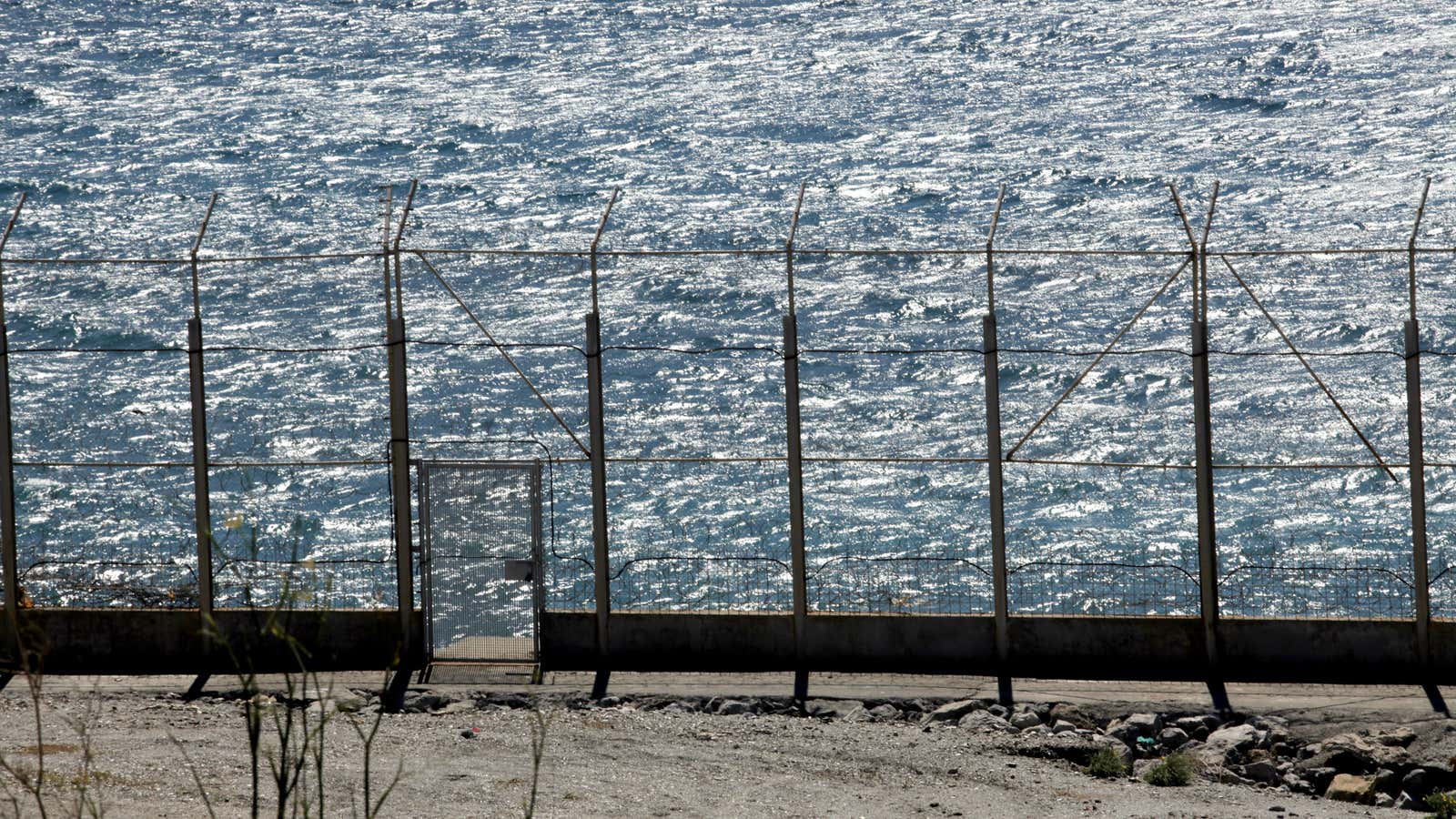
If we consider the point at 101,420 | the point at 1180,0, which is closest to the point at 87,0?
the point at 101,420

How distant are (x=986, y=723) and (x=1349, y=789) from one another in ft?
9.23

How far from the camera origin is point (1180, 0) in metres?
67.6

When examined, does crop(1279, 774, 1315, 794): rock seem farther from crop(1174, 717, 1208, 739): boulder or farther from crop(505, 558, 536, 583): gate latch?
crop(505, 558, 536, 583): gate latch

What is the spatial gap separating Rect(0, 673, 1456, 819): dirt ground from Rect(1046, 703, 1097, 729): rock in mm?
235

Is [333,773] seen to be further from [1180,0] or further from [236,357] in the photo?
[1180,0]

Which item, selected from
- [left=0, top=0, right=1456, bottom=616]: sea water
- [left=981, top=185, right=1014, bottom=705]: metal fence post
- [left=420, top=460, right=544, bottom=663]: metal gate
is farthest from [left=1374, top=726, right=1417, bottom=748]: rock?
[left=0, top=0, right=1456, bottom=616]: sea water

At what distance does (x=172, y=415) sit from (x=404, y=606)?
28.4m

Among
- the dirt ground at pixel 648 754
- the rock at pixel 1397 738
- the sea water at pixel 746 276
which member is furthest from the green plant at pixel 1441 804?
the sea water at pixel 746 276

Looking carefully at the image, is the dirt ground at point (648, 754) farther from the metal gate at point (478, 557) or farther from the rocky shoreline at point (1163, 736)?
the metal gate at point (478, 557)

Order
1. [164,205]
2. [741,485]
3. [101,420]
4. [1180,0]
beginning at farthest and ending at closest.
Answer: [1180,0]
[164,205]
[101,420]
[741,485]

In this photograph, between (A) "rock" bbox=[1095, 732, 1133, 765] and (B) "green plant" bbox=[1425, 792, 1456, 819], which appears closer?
(B) "green plant" bbox=[1425, 792, 1456, 819]

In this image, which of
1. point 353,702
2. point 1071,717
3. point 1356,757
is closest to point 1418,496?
point 1356,757

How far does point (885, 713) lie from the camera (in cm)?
1566

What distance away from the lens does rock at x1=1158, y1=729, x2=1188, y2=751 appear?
14.9 m
